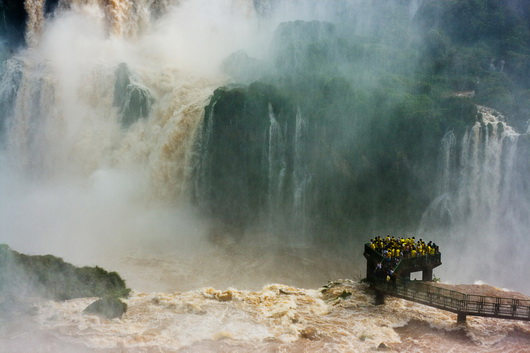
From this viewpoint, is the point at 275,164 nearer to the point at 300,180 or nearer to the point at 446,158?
the point at 300,180

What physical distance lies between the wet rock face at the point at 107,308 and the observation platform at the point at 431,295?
10.6m

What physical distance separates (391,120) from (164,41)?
82.9 feet

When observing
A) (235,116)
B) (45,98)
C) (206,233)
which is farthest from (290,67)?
(45,98)

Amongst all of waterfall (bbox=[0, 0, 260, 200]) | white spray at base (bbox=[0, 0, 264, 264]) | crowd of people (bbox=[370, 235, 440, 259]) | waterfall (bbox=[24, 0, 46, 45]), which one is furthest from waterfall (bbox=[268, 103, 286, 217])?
waterfall (bbox=[24, 0, 46, 45])

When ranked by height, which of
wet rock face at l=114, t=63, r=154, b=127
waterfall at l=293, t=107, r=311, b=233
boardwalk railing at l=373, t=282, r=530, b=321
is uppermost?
wet rock face at l=114, t=63, r=154, b=127

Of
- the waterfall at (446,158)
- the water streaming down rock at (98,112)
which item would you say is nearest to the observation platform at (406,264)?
the waterfall at (446,158)

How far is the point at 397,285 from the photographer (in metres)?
18.1

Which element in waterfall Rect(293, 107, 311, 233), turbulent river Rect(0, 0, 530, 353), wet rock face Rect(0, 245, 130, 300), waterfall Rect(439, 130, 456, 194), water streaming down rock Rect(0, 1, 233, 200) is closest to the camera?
turbulent river Rect(0, 0, 530, 353)

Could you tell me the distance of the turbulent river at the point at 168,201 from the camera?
1670cm

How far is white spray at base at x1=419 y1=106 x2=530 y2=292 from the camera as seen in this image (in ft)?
86.7

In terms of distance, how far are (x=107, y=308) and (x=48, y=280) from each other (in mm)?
3874

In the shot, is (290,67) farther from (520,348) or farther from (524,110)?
(520,348)

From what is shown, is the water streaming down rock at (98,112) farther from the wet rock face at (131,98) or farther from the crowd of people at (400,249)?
the crowd of people at (400,249)

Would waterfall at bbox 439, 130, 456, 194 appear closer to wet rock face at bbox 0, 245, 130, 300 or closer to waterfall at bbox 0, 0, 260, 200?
waterfall at bbox 0, 0, 260, 200
